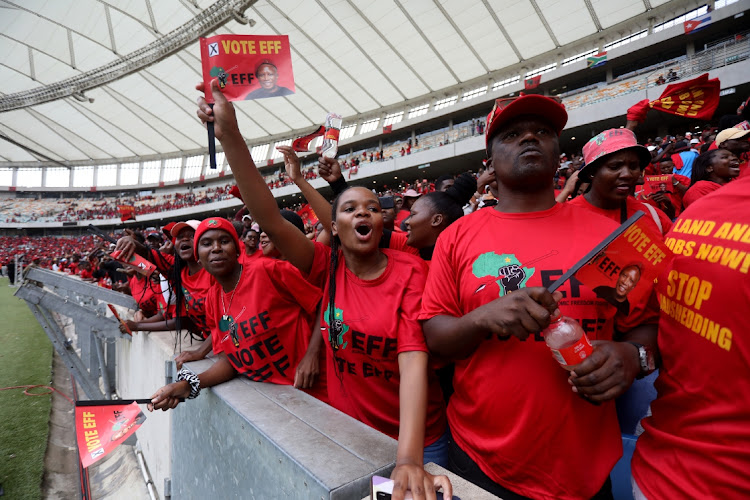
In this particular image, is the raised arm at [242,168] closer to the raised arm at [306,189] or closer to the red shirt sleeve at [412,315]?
the raised arm at [306,189]

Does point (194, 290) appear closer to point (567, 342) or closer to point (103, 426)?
point (103, 426)

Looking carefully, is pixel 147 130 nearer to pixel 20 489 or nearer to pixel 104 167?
pixel 104 167

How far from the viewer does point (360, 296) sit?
1866mm

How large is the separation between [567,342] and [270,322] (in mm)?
1789

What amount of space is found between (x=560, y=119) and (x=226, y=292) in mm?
2350

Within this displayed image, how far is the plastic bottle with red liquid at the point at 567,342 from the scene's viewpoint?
106 cm

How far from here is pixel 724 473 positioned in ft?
3.01

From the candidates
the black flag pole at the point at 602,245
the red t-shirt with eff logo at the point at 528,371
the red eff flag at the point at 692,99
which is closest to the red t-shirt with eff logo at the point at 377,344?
Result: the red t-shirt with eff logo at the point at 528,371

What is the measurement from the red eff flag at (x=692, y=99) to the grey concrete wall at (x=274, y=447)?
459 centimetres

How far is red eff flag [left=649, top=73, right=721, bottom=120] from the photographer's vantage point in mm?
4035

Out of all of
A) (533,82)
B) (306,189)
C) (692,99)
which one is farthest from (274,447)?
(533,82)

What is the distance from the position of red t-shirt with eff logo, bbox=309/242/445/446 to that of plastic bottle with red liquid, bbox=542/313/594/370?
2.08ft

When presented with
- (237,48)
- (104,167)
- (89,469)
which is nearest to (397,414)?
(237,48)

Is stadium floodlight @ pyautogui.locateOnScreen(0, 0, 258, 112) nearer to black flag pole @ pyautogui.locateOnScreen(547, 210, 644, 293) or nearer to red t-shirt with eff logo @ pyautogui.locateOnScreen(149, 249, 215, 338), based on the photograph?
red t-shirt with eff logo @ pyautogui.locateOnScreen(149, 249, 215, 338)
